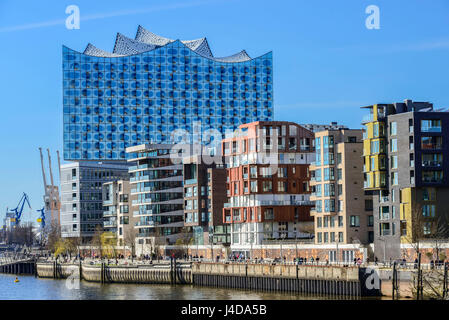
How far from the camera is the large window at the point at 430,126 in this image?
106 meters

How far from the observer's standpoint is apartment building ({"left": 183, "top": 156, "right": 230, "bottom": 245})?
151125mm

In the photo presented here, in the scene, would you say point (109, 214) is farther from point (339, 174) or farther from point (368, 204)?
point (368, 204)

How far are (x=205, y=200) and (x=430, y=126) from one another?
5762 centimetres

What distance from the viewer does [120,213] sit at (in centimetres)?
18450

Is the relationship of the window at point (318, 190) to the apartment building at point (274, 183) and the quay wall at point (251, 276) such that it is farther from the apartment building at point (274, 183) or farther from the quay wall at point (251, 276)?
the quay wall at point (251, 276)

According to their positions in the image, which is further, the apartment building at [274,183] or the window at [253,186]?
the window at [253,186]

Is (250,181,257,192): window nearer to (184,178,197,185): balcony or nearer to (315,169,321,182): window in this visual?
(315,169,321,182): window

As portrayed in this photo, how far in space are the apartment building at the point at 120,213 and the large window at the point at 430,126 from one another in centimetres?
7769

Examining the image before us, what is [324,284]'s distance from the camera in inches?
3588

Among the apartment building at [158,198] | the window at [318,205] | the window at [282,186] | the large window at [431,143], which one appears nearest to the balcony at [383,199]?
the large window at [431,143]

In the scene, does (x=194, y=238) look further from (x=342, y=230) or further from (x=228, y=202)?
(x=342, y=230)

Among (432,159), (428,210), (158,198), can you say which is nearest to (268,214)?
(428,210)

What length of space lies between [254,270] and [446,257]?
21.7 metres
